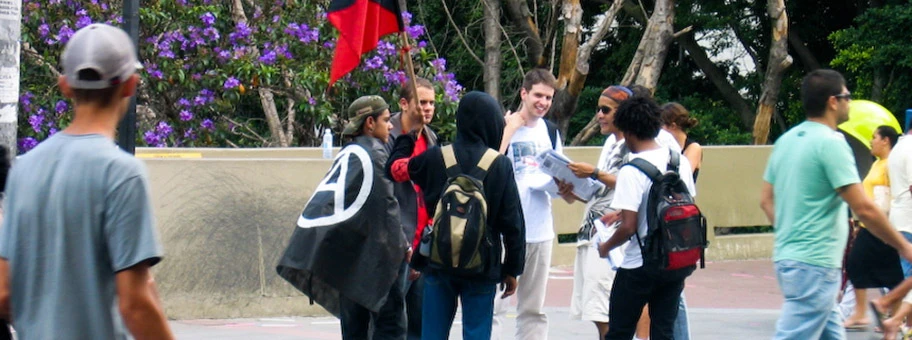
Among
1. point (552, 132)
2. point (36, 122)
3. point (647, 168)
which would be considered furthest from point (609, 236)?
point (36, 122)

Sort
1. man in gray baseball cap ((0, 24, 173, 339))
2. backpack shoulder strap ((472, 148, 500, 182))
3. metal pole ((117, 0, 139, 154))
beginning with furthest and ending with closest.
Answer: metal pole ((117, 0, 139, 154))
backpack shoulder strap ((472, 148, 500, 182))
man in gray baseball cap ((0, 24, 173, 339))

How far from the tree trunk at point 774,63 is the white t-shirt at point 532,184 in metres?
8.91

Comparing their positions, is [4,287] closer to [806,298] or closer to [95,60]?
[95,60]

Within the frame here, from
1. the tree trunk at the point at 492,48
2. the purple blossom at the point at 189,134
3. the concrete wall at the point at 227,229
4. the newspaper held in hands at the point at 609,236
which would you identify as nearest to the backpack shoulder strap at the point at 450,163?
the newspaper held in hands at the point at 609,236

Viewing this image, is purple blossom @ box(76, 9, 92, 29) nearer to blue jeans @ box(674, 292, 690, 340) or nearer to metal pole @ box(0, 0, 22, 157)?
metal pole @ box(0, 0, 22, 157)

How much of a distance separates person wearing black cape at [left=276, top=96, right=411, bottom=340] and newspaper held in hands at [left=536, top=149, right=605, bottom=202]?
882mm

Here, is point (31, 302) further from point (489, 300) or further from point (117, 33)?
point (489, 300)

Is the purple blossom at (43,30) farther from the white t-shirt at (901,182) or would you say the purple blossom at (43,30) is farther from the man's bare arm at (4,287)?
the man's bare arm at (4,287)

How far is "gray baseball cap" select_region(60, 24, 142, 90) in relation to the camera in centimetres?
302

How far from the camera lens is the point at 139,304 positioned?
301 centimetres

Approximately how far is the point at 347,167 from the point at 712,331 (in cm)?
378

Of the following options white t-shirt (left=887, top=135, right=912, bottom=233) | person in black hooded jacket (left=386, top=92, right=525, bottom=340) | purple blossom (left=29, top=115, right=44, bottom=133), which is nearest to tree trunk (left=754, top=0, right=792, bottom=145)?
white t-shirt (left=887, top=135, right=912, bottom=233)

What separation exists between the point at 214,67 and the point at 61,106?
5.66 feet

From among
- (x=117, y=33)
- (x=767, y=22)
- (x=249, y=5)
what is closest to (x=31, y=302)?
(x=117, y=33)
